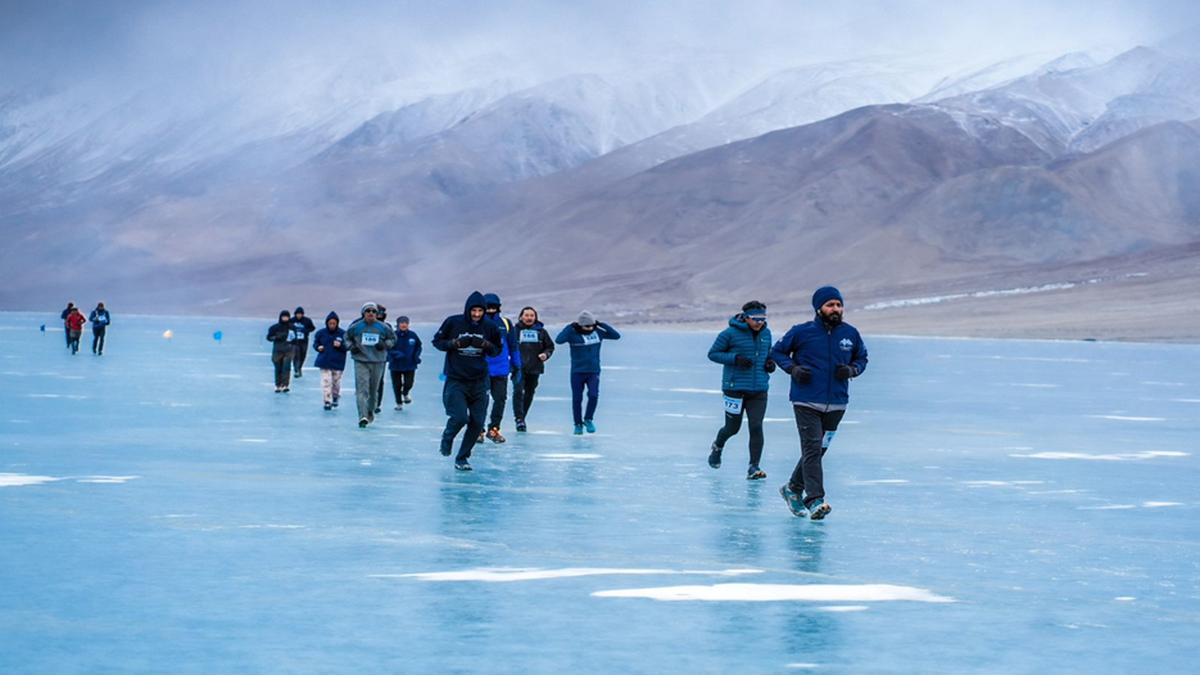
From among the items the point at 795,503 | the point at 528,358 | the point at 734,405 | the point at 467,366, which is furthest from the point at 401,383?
the point at 795,503

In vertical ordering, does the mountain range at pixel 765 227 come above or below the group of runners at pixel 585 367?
above

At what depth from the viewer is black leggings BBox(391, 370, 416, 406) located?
25500 millimetres

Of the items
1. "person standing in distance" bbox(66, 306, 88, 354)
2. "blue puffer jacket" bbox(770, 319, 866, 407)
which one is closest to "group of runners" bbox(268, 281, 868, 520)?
"blue puffer jacket" bbox(770, 319, 866, 407)

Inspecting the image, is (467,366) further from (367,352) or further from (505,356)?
(367,352)

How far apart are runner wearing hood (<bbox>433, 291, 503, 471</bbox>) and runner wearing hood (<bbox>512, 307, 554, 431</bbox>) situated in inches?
179

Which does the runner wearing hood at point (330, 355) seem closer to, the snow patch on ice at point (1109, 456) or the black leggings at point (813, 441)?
the snow patch on ice at point (1109, 456)

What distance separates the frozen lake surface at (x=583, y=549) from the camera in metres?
8.05

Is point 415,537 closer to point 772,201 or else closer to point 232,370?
point 232,370

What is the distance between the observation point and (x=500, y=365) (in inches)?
727

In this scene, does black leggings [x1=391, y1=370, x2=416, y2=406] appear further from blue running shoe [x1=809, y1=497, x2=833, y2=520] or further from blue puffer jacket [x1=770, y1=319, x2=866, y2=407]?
blue puffer jacket [x1=770, y1=319, x2=866, y2=407]

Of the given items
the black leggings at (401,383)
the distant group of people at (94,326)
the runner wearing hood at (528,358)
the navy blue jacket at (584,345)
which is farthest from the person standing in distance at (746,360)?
the distant group of people at (94,326)

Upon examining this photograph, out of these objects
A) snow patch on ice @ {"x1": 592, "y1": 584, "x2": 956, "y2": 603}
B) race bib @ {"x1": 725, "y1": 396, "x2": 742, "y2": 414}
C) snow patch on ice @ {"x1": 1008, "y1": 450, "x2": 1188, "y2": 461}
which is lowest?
snow patch on ice @ {"x1": 592, "y1": 584, "x2": 956, "y2": 603}

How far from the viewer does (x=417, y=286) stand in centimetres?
15312

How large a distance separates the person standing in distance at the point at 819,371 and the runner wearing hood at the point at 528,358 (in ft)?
28.3
